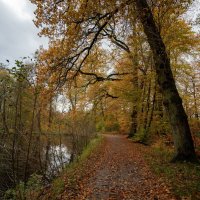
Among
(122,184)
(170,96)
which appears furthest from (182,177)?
(170,96)

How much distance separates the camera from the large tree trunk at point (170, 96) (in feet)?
27.9

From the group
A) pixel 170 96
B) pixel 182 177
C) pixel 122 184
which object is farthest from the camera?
pixel 170 96

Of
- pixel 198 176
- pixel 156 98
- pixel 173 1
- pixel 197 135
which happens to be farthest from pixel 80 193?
pixel 156 98

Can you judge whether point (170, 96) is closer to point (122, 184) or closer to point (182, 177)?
point (182, 177)

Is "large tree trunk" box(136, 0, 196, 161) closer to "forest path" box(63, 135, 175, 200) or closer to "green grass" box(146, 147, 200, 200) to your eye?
"green grass" box(146, 147, 200, 200)

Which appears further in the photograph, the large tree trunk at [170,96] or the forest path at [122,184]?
the large tree trunk at [170,96]

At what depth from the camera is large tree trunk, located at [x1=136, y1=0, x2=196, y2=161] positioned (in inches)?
335

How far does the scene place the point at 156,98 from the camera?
57.9ft

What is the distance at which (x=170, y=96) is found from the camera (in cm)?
888

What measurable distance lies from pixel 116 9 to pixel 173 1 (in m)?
2.21

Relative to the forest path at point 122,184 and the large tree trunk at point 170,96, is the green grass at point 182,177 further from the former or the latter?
the large tree trunk at point 170,96

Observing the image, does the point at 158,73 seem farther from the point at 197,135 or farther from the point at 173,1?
the point at 197,135

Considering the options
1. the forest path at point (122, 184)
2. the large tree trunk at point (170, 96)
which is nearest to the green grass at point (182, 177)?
the forest path at point (122, 184)

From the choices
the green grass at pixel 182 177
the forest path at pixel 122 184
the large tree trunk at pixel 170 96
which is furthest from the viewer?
the large tree trunk at pixel 170 96
